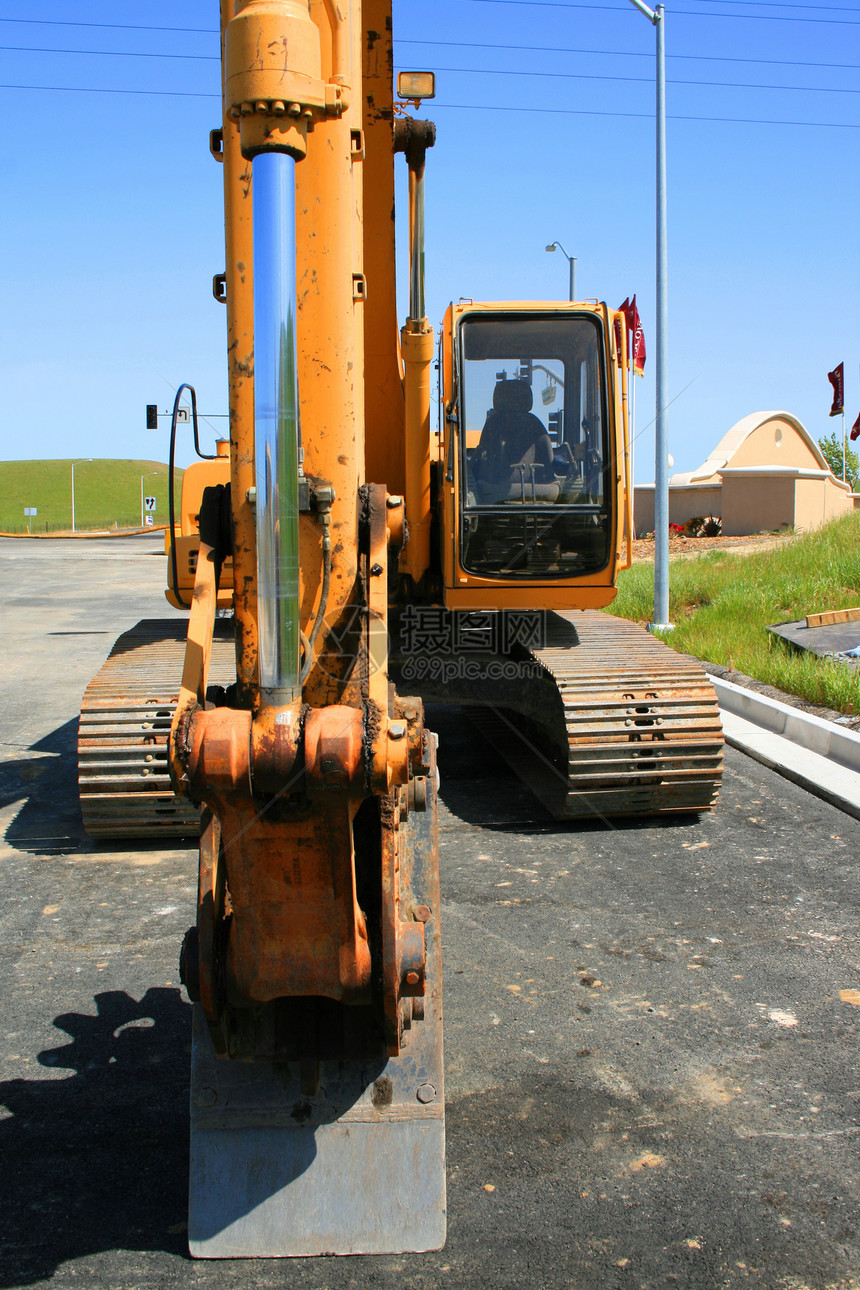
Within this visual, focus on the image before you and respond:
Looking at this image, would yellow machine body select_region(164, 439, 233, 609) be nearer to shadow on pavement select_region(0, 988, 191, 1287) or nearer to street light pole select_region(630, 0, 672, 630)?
shadow on pavement select_region(0, 988, 191, 1287)

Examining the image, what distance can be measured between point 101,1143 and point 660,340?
42.4 ft

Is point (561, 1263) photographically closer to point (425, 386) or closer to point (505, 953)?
point (505, 953)

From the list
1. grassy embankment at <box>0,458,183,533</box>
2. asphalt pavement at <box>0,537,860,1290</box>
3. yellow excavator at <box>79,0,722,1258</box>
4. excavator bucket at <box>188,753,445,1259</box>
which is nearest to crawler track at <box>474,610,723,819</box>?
asphalt pavement at <box>0,537,860,1290</box>

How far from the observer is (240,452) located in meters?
2.65

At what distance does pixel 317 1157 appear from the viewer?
290 centimetres

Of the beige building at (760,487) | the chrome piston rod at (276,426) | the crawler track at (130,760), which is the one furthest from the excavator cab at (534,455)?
the beige building at (760,487)

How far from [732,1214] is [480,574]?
4.17 m

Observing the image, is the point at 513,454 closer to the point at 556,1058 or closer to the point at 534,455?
the point at 534,455

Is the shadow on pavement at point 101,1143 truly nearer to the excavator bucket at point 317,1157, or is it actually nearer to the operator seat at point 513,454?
the excavator bucket at point 317,1157

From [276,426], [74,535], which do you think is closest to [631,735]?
[276,426]

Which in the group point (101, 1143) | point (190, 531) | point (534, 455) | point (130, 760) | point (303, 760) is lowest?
point (101, 1143)

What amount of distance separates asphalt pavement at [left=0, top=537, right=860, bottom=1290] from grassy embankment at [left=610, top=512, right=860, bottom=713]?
297 centimetres

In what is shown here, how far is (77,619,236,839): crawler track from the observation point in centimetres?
577

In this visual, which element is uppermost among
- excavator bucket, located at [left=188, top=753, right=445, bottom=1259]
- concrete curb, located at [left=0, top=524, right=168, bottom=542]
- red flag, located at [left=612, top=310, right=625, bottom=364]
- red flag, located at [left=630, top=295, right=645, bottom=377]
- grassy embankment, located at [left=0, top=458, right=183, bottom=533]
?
grassy embankment, located at [left=0, top=458, right=183, bottom=533]
